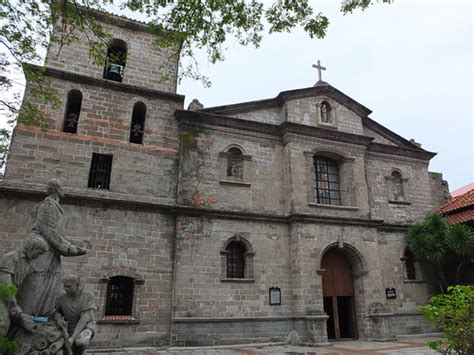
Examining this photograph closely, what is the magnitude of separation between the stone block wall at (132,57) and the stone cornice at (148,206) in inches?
187

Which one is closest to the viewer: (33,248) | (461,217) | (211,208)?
(33,248)

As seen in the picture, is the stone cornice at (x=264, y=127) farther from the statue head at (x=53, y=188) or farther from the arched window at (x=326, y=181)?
the statue head at (x=53, y=188)

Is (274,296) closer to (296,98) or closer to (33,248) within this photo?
(296,98)

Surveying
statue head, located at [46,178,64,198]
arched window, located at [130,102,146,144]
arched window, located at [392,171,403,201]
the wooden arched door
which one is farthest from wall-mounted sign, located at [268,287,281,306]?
statue head, located at [46,178,64,198]

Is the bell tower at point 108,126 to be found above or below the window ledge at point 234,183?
above

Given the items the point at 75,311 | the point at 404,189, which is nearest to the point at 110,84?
the point at 75,311

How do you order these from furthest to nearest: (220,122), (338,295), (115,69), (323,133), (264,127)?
(323,133) → (264,127) → (220,122) → (338,295) → (115,69)

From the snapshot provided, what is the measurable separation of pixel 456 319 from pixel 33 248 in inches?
243

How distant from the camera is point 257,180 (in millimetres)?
13828

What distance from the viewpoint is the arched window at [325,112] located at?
15766 mm

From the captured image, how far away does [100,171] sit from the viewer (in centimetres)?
1212

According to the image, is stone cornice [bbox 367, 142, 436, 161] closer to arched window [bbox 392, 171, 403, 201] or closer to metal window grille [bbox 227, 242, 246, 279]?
arched window [bbox 392, 171, 403, 201]

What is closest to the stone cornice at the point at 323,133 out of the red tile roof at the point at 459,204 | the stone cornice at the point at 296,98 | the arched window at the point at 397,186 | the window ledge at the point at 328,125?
the window ledge at the point at 328,125

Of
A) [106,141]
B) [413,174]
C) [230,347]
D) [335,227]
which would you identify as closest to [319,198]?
[335,227]
